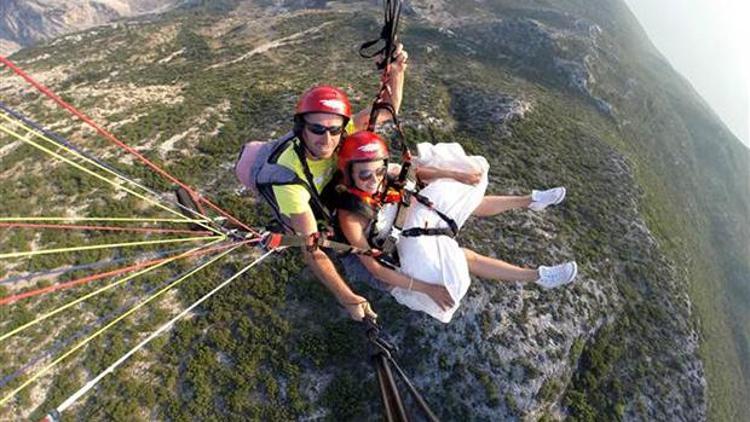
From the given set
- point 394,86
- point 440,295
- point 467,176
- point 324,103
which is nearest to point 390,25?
point 394,86

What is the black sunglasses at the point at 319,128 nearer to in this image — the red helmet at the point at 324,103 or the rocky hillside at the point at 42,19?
→ the red helmet at the point at 324,103

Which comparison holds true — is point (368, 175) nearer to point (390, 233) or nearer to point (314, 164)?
point (314, 164)

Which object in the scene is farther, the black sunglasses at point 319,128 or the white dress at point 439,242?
the white dress at point 439,242

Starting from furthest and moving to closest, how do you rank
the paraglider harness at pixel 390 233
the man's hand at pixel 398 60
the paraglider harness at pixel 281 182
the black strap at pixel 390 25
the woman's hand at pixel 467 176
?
the woman's hand at pixel 467 176 → the man's hand at pixel 398 60 → the black strap at pixel 390 25 → the paraglider harness at pixel 281 182 → the paraglider harness at pixel 390 233

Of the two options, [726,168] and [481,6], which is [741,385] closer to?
[726,168]

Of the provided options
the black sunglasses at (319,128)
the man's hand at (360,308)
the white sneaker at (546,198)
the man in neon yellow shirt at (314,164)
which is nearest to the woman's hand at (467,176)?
the white sneaker at (546,198)

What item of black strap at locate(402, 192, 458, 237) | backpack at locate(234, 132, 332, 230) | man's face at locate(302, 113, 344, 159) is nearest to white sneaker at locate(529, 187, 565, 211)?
black strap at locate(402, 192, 458, 237)
